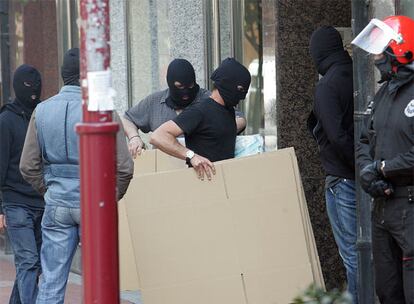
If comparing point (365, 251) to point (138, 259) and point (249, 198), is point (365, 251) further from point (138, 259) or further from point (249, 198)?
point (138, 259)

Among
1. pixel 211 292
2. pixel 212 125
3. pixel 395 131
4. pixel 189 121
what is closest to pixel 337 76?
pixel 212 125

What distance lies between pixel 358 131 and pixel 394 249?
36.0 inches

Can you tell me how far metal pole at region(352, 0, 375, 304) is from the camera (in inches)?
243

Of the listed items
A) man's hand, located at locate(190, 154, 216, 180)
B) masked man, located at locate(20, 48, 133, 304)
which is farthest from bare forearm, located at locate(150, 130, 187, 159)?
masked man, located at locate(20, 48, 133, 304)

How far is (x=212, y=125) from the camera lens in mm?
6633

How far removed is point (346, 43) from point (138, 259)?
2.79 meters

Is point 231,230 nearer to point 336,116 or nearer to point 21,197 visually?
point 336,116

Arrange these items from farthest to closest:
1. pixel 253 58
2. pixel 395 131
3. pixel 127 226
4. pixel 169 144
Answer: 1. pixel 253 58
2. pixel 127 226
3. pixel 169 144
4. pixel 395 131

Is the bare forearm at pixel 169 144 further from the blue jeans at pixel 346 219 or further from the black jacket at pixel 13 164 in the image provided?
the black jacket at pixel 13 164

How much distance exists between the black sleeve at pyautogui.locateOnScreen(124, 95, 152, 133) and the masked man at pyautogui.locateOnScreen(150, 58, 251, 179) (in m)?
1.22

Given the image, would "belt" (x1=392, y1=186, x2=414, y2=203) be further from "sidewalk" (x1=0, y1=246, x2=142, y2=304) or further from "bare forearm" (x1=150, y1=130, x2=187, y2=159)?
"sidewalk" (x1=0, y1=246, x2=142, y2=304)

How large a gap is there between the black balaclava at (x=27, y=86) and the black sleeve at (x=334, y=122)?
239 cm

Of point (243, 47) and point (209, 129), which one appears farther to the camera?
point (243, 47)

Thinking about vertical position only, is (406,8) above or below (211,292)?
above
